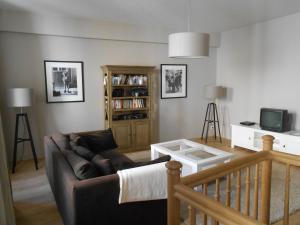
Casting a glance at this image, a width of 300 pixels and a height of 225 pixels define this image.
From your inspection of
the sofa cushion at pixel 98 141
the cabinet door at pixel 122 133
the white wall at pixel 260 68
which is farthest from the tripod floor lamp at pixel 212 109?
the sofa cushion at pixel 98 141

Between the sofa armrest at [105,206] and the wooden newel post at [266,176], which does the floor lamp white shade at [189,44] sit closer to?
the wooden newel post at [266,176]

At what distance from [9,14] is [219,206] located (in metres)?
4.61

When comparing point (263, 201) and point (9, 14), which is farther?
point (9, 14)

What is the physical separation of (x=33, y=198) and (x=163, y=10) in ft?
11.8

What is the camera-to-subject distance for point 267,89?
533 centimetres

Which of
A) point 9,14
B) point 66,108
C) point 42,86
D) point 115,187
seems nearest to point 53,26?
point 9,14

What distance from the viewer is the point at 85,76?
5.04m

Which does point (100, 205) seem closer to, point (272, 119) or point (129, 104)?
point (129, 104)

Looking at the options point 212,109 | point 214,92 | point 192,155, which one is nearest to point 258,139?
point 214,92

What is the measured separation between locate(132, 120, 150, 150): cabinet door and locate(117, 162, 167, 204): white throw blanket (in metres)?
2.82

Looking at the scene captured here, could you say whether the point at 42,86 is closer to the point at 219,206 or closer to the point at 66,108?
the point at 66,108

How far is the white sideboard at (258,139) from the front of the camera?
4.37 m

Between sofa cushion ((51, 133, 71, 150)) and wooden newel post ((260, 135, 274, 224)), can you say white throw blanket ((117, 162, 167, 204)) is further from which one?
sofa cushion ((51, 133, 71, 150))

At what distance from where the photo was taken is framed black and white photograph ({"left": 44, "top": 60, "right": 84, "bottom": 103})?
4.74 m
